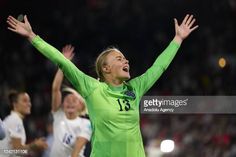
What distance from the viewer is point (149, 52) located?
5.95 metres

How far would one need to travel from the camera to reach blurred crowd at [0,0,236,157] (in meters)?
5.90

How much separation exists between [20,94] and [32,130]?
35 cm

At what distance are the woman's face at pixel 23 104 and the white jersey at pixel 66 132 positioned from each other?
0.82 ft

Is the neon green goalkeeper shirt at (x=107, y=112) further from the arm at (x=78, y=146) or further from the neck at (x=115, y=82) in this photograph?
the arm at (x=78, y=146)

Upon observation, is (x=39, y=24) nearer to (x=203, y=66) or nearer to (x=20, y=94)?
(x=20, y=94)

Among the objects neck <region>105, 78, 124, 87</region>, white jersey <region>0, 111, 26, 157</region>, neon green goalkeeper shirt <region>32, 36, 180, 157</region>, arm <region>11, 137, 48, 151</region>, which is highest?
white jersey <region>0, 111, 26, 157</region>

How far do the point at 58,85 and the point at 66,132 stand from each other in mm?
454

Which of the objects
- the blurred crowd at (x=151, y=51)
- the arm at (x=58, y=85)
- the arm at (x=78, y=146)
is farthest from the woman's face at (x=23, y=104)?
the arm at (x=78, y=146)

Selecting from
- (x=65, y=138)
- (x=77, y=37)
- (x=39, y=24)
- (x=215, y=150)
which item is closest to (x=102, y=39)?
(x=77, y=37)

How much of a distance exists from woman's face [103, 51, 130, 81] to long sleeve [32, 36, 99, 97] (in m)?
0.13

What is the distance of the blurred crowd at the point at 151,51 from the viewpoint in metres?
5.90

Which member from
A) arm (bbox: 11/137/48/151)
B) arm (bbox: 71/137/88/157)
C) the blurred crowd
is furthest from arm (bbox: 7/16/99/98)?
arm (bbox: 11/137/48/151)

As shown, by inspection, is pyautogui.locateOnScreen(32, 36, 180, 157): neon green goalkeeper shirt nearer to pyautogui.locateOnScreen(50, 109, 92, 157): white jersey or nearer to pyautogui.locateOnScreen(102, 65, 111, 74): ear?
pyautogui.locateOnScreen(102, 65, 111, 74): ear

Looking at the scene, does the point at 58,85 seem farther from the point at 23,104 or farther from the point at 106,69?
the point at 106,69
